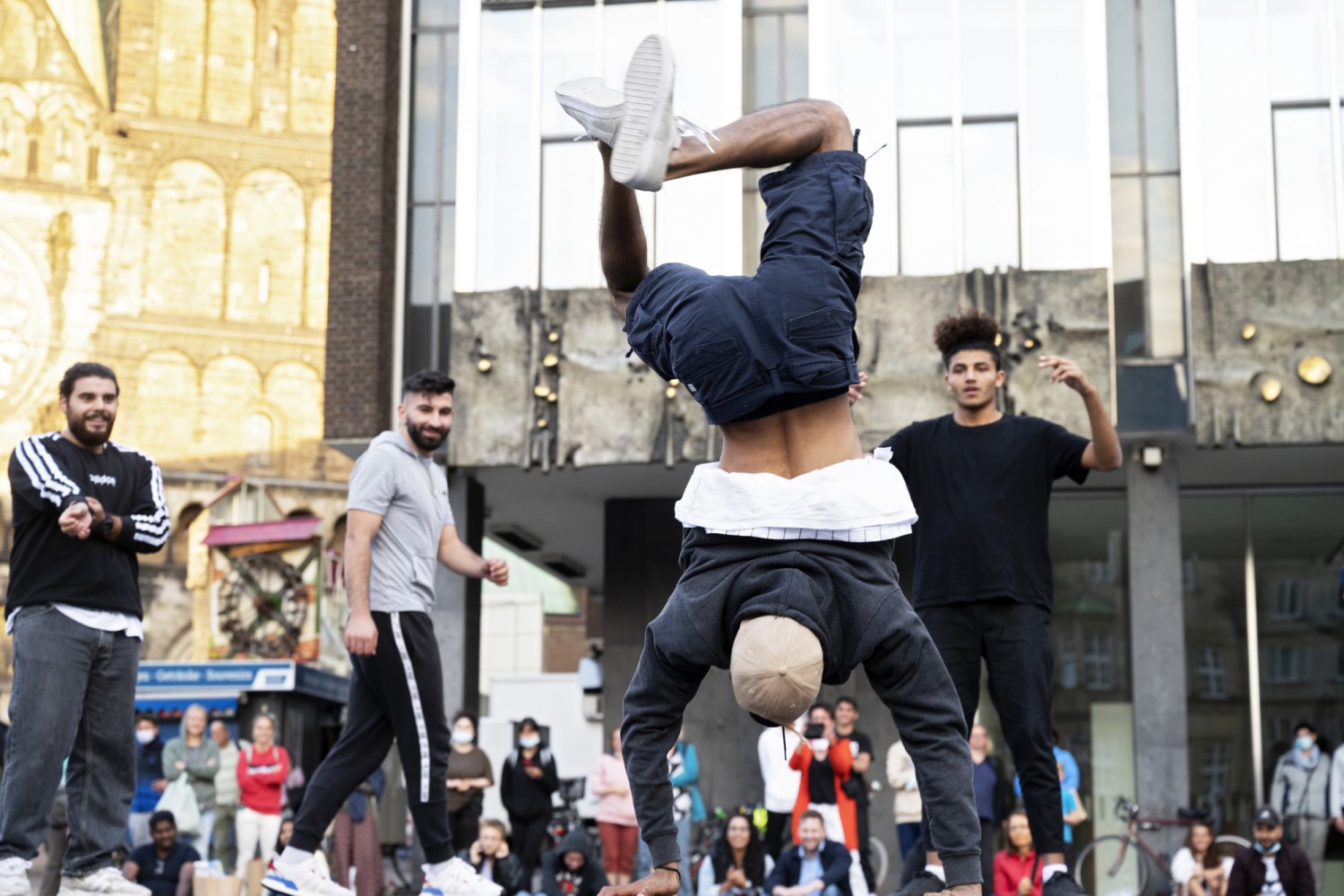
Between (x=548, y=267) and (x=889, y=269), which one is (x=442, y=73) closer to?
(x=548, y=267)

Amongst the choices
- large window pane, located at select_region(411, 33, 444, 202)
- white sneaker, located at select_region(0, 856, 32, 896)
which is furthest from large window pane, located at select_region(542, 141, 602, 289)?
white sneaker, located at select_region(0, 856, 32, 896)

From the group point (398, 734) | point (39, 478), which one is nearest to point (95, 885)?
point (398, 734)

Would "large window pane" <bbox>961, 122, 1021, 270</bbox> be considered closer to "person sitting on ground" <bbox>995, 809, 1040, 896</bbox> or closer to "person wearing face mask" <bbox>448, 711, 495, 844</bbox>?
"person sitting on ground" <bbox>995, 809, 1040, 896</bbox>

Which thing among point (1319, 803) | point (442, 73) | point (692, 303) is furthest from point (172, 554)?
point (692, 303)

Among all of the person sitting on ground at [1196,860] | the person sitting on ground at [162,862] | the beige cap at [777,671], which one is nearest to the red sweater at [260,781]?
the person sitting on ground at [162,862]

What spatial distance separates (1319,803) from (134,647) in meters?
13.9

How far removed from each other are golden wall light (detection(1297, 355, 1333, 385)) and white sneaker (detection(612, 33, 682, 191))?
1553 cm

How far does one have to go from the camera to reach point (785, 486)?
15.3 feet

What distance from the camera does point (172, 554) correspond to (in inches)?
2138

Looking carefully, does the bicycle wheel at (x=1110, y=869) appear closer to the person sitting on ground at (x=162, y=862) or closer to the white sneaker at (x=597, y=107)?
the person sitting on ground at (x=162, y=862)

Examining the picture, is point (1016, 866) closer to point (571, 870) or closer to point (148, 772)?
point (571, 870)

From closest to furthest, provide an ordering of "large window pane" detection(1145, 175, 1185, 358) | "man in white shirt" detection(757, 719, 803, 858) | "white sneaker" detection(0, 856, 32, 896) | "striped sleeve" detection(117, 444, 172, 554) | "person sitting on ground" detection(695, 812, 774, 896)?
"white sneaker" detection(0, 856, 32, 896)
"striped sleeve" detection(117, 444, 172, 554)
"person sitting on ground" detection(695, 812, 774, 896)
"man in white shirt" detection(757, 719, 803, 858)
"large window pane" detection(1145, 175, 1185, 358)

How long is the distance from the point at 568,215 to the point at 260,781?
7.57 metres

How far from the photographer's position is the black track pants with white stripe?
7.42 m
